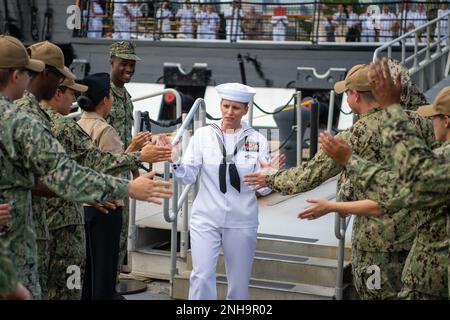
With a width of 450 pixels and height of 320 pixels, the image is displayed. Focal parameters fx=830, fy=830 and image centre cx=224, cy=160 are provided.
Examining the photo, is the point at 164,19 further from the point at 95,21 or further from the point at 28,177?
the point at 28,177

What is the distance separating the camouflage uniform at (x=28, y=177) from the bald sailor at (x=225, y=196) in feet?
5.17

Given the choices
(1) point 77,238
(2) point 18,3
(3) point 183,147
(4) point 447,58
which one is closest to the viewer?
(1) point 77,238

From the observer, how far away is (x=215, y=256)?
523 centimetres

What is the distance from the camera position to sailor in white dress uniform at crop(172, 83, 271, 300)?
204 inches

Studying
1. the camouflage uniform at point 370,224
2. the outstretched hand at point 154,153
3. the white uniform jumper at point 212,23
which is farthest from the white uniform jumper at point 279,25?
the outstretched hand at point 154,153

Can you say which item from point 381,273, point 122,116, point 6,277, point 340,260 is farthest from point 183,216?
point 6,277

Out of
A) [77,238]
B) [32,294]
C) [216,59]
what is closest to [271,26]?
[216,59]

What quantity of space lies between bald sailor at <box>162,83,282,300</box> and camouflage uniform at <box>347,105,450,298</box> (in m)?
1.46

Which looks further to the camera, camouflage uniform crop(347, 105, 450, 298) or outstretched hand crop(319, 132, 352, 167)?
outstretched hand crop(319, 132, 352, 167)

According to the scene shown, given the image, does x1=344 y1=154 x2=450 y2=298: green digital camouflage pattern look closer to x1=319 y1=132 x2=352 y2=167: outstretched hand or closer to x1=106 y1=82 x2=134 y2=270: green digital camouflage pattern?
x1=319 y1=132 x2=352 y2=167: outstretched hand

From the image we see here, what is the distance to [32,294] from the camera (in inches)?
146

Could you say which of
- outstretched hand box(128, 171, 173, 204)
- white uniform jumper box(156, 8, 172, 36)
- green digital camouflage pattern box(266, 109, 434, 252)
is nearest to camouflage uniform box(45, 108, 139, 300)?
green digital camouflage pattern box(266, 109, 434, 252)
